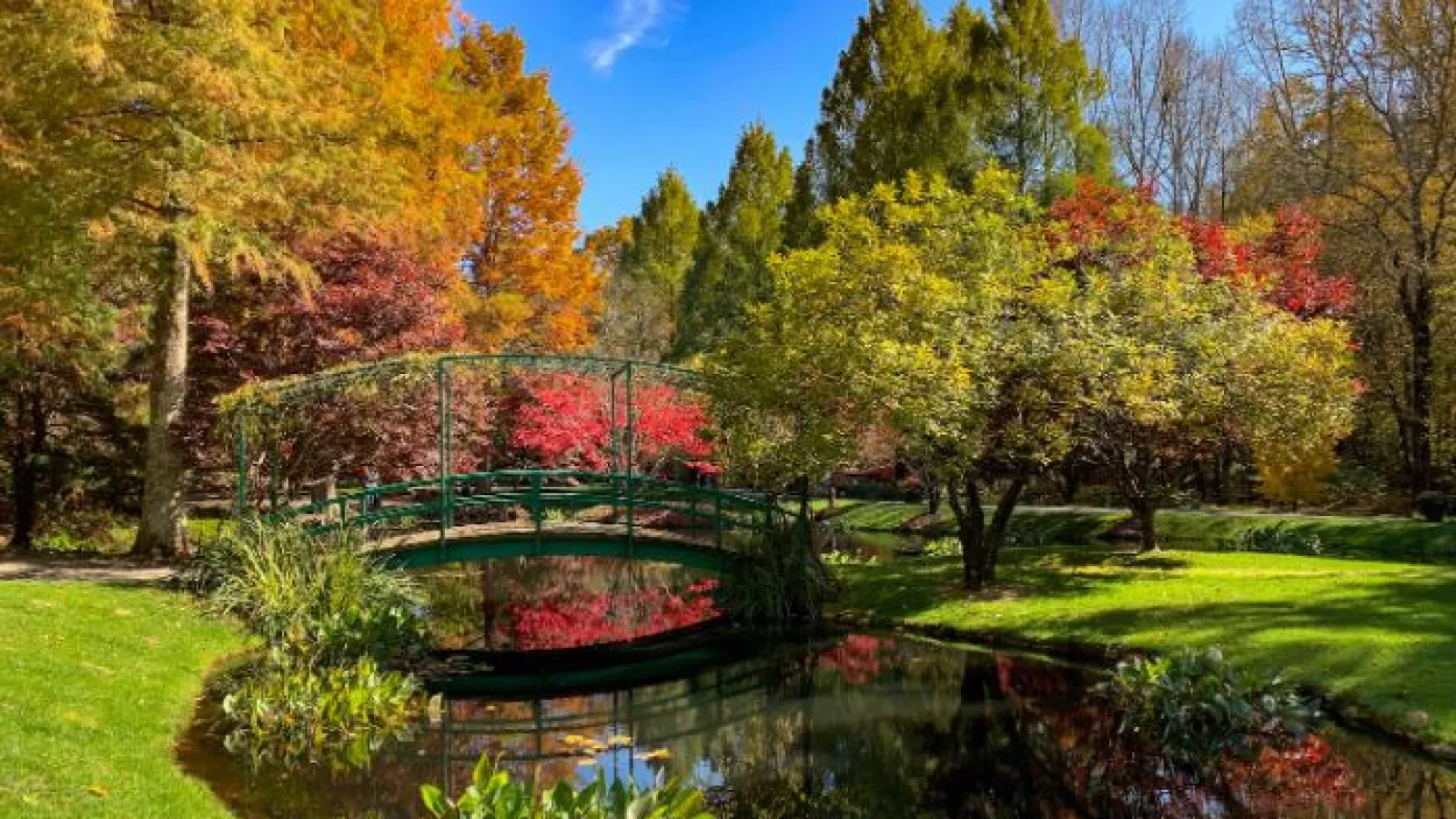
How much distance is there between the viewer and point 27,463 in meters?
19.1

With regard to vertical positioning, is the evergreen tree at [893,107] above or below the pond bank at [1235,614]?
above

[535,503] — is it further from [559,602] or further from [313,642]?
[559,602]

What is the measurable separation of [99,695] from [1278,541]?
23.7 m

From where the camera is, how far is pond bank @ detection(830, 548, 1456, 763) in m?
11.0

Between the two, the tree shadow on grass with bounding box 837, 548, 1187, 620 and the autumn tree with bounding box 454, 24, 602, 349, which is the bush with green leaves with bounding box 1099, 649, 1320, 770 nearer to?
the tree shadow on grass with bounding box 837, 548, 1187, 620

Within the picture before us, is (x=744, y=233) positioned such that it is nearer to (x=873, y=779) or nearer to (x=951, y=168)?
(x=951, y=168)

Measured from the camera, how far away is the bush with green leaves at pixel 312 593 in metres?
12.7

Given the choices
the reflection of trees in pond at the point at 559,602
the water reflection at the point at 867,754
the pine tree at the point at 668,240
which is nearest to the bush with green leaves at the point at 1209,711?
the water reflection at the point at 867,754

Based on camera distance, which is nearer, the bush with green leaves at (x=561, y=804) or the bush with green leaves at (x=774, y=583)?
the bush with green leaves at (x=561, y=804)

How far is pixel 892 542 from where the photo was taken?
30.6 metres

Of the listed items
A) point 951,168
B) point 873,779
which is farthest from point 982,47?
point 873,779

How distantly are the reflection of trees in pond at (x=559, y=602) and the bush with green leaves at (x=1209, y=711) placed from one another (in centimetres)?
990

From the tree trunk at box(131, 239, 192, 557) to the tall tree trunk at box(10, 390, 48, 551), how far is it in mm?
3926

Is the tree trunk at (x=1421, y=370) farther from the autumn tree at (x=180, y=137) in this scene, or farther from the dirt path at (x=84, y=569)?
the dirt path at (x=84, y=569)
